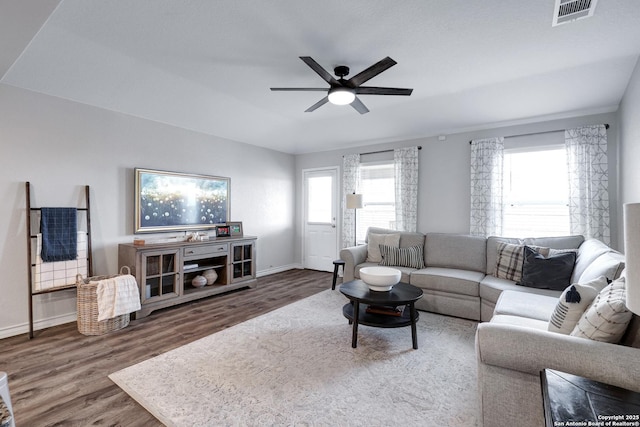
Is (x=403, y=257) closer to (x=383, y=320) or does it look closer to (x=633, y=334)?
(x=383, y=320)

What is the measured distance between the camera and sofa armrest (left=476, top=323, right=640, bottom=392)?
1192 millimetres

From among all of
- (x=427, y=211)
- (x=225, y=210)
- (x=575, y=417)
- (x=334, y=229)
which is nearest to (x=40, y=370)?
(x=225, y=210)

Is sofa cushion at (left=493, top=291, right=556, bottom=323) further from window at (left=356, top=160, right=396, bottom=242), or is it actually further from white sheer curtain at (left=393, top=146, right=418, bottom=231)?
window at (left=356, top=160, right=396, bottom=242)

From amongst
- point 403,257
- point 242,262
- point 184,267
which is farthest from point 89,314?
point 403,257

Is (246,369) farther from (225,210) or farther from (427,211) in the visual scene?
(427,211)

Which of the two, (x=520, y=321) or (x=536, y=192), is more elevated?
(x=536, y=192)

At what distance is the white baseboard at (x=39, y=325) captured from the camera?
2.92 metres

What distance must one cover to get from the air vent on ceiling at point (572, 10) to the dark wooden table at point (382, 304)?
8.16 ft

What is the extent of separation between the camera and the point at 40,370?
2326 mm

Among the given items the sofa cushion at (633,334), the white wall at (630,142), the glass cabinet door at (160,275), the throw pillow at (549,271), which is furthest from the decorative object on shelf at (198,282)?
the white wall at (630,142)

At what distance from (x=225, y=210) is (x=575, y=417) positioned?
15.7ft

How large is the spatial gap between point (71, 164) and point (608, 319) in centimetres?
478

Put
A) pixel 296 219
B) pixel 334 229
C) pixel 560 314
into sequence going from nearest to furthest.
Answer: pixel 560 314, pixel 334 229, pixel 296 219

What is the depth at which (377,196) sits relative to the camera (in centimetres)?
540
